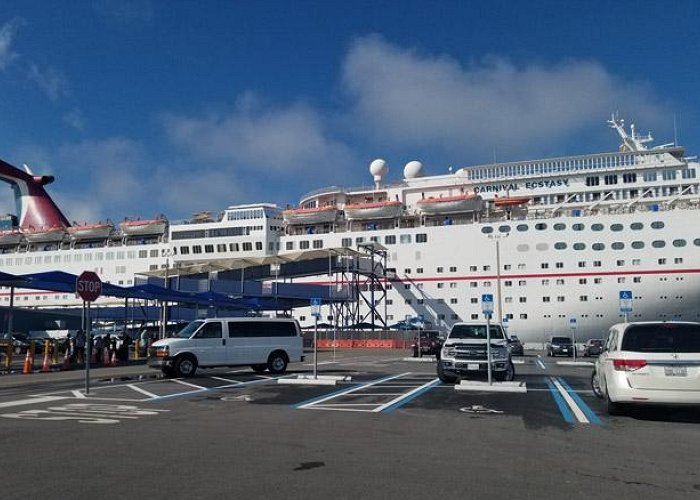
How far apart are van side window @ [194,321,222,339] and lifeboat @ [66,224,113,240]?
4702 centimetres

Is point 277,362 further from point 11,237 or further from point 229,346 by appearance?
point 11,237

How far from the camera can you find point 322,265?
161 feet

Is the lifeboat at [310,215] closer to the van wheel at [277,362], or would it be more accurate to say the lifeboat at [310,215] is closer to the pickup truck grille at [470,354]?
the van wheel at [277,362]

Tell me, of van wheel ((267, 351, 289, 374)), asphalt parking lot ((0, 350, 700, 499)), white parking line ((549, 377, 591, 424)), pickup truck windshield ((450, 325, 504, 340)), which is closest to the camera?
asphalt parking lot ((0, 350, 700, 499))

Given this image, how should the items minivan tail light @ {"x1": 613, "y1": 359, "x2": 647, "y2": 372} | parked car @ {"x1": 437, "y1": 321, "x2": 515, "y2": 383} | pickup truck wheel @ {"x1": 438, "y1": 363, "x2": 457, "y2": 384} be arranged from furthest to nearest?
pickup truck wheel @ {"x1": 438, "y1": 363, "x2": 457, "y2": 384} < parked car @ {"x1": 437, "y1": 321, "x2": 515, "y2": 383} < minivan tail light @ {"x1": 613, "y1": 359, "x2": 647, "y2": 372}

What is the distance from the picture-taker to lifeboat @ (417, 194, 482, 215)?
4628 cm

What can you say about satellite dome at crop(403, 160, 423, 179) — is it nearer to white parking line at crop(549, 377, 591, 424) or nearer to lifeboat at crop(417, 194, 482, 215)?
lifeboat at crop(417, 194, 482, 215)

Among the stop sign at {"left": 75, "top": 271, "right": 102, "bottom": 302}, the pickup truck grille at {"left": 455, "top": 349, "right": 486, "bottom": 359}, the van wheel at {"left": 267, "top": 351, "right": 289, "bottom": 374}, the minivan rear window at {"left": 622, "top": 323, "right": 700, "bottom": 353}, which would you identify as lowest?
the van wheel at {"left": 267, "top": 351, "right": 289, "bottom": 374}

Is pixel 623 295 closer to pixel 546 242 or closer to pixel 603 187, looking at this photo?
pixel 546 242

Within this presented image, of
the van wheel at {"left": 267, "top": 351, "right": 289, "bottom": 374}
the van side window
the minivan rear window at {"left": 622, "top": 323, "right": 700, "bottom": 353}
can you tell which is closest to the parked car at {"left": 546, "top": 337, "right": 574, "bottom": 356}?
the van wheel at {"left": 267, "top": 351, "right": 289, "bottom": 374}

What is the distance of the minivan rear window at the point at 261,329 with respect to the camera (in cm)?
1862

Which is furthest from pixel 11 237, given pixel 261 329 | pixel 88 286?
pixel 88 286

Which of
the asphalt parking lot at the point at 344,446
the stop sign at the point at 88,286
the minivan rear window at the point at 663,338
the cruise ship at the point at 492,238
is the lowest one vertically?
the asphalt parking lot at the point at 344,446

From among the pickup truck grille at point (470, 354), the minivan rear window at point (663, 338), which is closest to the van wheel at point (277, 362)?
the pickup truck grille at point (470, 354)
